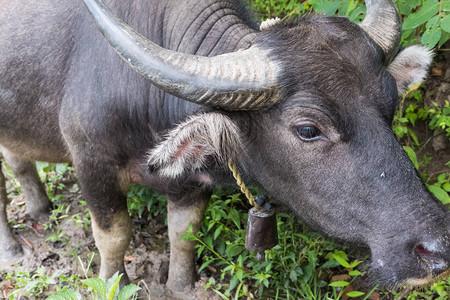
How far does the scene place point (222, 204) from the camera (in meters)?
4.74

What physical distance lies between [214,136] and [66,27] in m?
1.71

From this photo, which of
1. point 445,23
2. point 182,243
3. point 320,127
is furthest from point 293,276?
point 445,23

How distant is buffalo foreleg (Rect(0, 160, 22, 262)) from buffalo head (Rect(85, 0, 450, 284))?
9.05ft

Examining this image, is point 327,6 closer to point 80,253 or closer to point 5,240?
point 80,253

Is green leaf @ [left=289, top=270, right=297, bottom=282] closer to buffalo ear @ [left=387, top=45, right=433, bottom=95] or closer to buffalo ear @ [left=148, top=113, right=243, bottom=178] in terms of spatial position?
buffalo ear @ [left=148, top=113, right=243, bottom=178]

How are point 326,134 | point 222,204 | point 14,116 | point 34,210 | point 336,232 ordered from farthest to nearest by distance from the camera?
point 34,210 < point 222,204 < point 14,116 < point 336,232 < point 326,134

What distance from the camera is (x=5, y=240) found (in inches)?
199

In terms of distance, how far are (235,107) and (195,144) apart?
1.11 feet

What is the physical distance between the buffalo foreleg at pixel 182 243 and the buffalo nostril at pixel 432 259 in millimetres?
2085

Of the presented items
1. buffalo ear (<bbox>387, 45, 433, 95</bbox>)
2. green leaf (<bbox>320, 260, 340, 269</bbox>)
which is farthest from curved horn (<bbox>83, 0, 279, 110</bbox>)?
green leaf (<bbox>320, 260, 340, 269</bbox>)

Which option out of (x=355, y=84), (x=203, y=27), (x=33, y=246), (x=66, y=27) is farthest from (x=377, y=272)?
(x=33, y=246)

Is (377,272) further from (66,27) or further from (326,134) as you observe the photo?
(66,27)

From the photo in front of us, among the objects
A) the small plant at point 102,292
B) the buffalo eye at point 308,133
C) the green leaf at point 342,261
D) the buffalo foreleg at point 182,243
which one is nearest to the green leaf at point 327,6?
the buffalo eye at point 308,133

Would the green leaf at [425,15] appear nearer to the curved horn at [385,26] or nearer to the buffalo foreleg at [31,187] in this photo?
the curved horn at [385,26]
